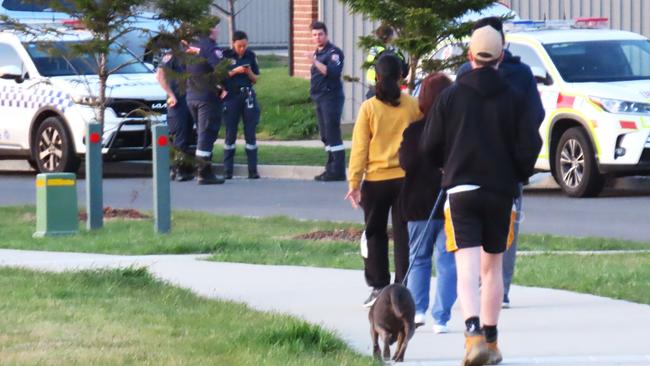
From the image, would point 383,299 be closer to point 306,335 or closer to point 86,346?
point 306,335

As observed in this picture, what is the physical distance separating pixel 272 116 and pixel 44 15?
435 cm

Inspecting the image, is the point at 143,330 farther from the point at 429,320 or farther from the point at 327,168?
the point at 327,168

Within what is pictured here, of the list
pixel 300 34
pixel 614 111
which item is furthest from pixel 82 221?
pixel 300 34

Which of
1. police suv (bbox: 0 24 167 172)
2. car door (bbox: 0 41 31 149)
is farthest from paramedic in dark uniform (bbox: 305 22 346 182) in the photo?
car door (bbox: 0 41 31 149)

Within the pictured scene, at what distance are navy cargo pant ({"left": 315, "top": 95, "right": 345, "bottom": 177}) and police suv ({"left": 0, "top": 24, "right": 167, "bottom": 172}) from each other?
2.01 meters

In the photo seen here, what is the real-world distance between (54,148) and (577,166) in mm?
6641

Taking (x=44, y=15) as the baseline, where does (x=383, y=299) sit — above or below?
below

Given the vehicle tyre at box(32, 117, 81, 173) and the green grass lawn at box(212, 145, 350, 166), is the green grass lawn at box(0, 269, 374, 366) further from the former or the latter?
the green grass lawn at box(212, 145, 350, 166)

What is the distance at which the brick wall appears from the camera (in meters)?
27.3

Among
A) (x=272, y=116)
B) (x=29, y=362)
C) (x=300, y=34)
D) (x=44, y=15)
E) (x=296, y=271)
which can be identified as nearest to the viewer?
(x=29, y=362)

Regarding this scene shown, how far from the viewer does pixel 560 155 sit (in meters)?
16.9

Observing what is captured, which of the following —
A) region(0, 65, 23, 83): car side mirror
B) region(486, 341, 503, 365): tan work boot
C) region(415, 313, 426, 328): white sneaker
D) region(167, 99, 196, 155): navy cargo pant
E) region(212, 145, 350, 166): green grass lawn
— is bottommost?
region(212, 145, 350, 166): green grass lawn

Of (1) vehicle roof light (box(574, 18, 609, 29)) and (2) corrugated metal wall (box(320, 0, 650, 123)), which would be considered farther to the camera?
(2) corrugated metal wall (box(320, 0, 650, 123))

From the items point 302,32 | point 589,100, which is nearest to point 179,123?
point 589,100
